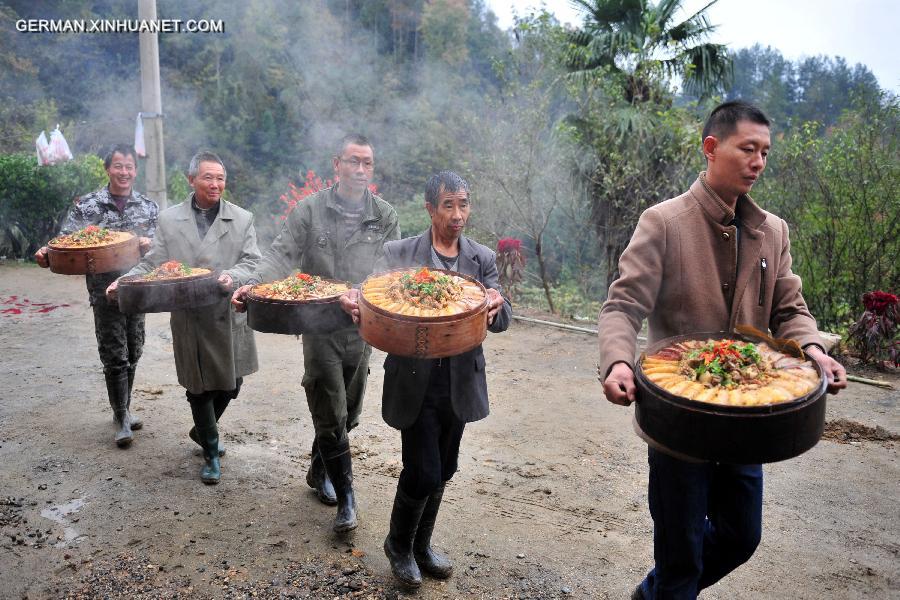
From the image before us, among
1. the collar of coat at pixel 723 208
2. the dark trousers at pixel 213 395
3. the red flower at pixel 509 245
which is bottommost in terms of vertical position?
the dark trousers at pixel 213 395

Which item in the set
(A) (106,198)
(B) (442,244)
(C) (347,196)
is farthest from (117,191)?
(B) (442,244)

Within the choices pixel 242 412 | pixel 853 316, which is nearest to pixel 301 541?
pixel 242 412

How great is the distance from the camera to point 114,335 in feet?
15.9

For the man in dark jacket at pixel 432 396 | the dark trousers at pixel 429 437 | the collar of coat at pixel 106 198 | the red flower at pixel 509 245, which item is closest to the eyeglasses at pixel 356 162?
the man in dark jacket at pixel 432 396

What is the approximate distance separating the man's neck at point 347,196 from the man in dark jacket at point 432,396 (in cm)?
69

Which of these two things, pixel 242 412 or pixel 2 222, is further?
pixel 2 222

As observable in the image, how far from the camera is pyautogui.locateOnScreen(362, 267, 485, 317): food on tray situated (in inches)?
110

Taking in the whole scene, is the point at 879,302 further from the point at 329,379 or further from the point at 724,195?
the point at 329,379

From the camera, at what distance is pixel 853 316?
26.1 feet

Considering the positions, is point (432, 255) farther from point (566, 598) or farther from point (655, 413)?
point (566, 598)

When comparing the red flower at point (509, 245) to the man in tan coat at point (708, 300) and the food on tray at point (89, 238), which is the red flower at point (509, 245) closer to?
the food on tray at point (89, 238)

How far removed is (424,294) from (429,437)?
0.65 metres

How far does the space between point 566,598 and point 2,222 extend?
43.9ft

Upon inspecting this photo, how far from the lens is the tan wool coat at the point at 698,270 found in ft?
8.30
